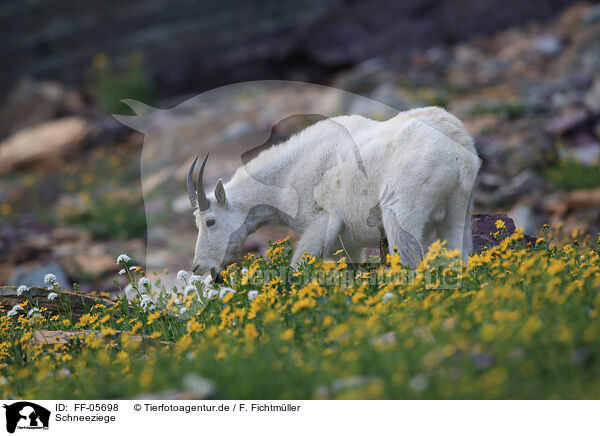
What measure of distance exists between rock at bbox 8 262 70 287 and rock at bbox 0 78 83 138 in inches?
300

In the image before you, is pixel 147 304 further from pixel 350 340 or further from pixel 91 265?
pixel 91 265

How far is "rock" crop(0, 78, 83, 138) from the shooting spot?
52.4ft

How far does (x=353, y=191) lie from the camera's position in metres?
5.36

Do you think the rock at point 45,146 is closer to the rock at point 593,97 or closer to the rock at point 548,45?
the rock at point 548,45

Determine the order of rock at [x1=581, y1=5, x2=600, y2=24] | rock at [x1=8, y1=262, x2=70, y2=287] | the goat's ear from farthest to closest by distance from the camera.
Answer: rock at [x1=581, y1=5, x2=600, y2=24] < rock at [x1=8, y1=262, x2=70, y2=287] < the goat's ear

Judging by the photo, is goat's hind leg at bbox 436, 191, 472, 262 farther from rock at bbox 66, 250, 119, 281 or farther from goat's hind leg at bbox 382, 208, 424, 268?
rock at bbox 66, 250, 119, 281

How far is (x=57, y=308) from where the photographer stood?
5.69m

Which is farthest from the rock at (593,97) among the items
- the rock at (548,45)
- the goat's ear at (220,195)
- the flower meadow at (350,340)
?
the goat's ear at (220,195)

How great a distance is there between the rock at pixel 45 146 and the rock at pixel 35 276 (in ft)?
18.1

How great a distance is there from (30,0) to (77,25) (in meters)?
1.36

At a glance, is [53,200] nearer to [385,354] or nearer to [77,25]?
[77,25]

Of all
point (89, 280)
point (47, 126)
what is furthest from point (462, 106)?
point (47, 126)

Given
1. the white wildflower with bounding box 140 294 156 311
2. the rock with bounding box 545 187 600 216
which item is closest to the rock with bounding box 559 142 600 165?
the rock with bounding box 545 187 600 216
